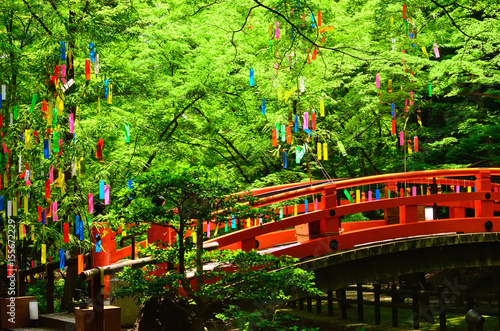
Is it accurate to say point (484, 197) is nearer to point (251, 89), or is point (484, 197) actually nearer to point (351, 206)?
point (351, 206)

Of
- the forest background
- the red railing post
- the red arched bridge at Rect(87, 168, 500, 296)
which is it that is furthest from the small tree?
the red railing post

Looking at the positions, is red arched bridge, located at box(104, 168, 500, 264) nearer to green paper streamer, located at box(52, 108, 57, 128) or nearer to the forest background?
the forest background

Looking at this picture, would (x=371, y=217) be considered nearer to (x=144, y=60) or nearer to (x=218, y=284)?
(x=144, y=60)

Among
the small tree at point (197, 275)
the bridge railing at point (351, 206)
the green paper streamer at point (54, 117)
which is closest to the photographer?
the small tree at point (197, 275)

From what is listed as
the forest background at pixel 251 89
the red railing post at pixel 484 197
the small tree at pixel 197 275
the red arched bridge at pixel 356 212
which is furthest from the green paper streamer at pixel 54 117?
the red railing post at pixel 484 197

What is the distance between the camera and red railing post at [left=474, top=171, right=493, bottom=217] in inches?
401

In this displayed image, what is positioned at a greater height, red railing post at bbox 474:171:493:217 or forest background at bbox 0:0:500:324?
forest background at bbox 0:0:500:324

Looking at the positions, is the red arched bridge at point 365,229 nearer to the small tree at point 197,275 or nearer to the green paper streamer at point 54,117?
the small tree at point 197,275

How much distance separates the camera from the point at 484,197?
10.1 metres

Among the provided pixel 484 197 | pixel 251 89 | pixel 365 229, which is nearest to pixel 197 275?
pixel 365 229

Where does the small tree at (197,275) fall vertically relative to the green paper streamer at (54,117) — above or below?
below

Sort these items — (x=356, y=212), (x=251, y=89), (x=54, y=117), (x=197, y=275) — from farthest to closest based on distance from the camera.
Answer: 1. (x=251, y=89)
2. (x=356, y=212)
3. (x=54, y=117)
4. (x=197, y=275)

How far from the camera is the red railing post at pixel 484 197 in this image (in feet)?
33.4

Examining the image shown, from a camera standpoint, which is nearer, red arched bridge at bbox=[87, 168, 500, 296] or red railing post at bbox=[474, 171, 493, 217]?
red arched bridge at bbox=[87, 168, 500, 296]
